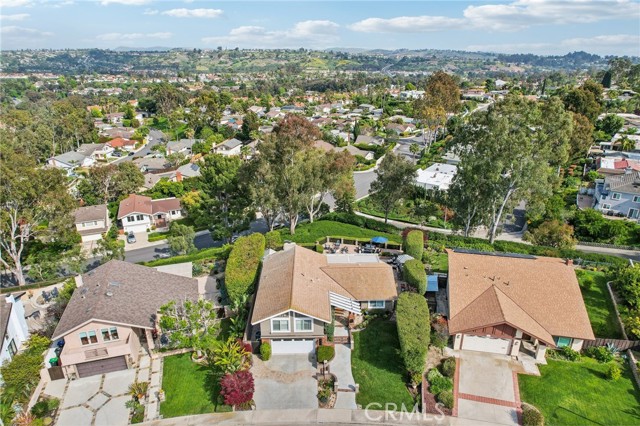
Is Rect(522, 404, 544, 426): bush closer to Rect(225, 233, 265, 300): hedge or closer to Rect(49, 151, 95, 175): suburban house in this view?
Rect(225, 233, 265, 300): hedge

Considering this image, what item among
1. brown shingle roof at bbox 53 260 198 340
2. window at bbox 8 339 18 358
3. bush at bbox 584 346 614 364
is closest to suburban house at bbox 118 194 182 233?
brown shingle roof at bbox 53 260 198 340

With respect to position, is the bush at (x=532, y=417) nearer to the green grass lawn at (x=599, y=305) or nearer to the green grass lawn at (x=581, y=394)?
the green grass lawn at (x=581, y=394)

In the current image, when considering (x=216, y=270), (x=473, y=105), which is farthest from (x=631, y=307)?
(x=473, y=105)

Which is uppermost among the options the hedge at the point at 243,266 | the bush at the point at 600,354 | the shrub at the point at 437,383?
the hedge at the point at 243,266

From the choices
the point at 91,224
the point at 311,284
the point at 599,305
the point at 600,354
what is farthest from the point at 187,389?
the point at 91,224

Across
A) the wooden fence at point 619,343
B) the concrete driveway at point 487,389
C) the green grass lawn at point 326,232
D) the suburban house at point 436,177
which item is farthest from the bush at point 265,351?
the suburban house at point 436,177
